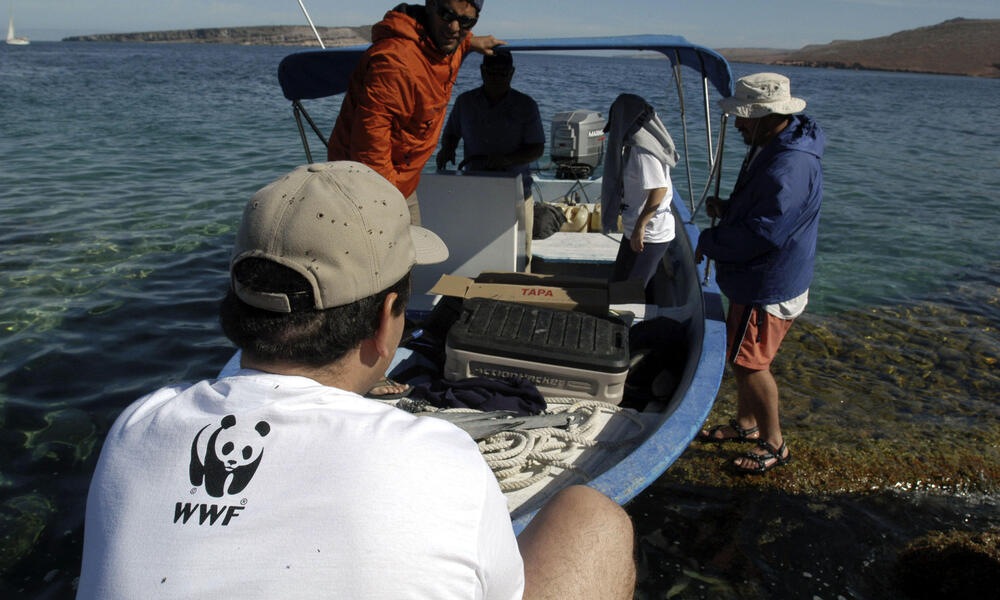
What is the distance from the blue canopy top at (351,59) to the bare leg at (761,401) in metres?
2.22

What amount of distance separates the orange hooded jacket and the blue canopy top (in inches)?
40.9

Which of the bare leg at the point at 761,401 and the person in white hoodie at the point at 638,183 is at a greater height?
the person in white hoodie at the point at 638,183

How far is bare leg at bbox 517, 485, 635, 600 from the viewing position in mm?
1536

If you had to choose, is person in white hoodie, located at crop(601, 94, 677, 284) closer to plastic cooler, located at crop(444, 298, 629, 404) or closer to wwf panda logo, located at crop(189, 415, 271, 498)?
plastic cooler, located at crop(444, 298, 629, 404)

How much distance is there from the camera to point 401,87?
10.7ft

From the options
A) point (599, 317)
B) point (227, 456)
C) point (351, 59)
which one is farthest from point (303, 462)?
point (351, 59)

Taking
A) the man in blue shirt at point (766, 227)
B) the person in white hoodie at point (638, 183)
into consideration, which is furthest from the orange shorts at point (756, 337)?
the person in white hoodie at point (638, 183)

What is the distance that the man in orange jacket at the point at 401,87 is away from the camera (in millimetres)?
3236

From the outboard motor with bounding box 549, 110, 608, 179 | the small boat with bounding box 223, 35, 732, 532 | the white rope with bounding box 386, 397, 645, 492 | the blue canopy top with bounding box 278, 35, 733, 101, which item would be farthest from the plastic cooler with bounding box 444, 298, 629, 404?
the outboard motor with bounding box 549, 110, 608, 179

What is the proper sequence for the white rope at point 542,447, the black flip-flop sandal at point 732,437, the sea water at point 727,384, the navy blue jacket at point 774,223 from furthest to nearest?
the black flip-flop sandal at point 732,437 → the sea water at point 727,384 → the navy blue jacket at point 774,223 → the white rope at point 542,447

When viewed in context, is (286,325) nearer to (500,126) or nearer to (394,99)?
(394,99)

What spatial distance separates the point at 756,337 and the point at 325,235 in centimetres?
260

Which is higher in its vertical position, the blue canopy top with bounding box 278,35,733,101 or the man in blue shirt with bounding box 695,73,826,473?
the blue canopy top with bounding box 278,35,733,101

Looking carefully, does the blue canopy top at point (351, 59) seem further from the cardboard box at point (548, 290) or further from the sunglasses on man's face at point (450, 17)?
the cardboard box at point (548, 290)
